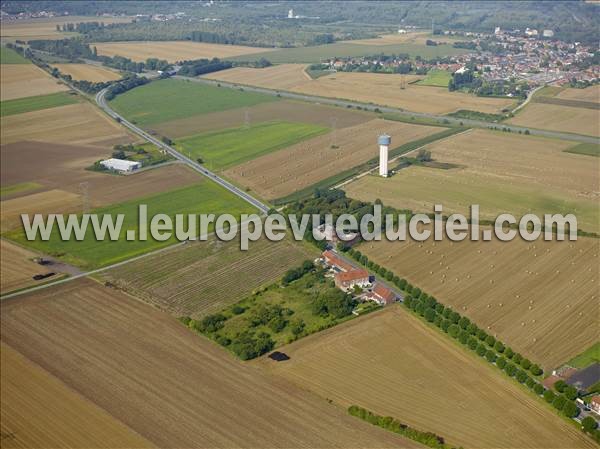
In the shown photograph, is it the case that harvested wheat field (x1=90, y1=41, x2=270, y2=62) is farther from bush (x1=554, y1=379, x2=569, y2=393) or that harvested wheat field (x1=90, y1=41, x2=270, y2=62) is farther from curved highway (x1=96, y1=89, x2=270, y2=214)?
bush (x1=554, y1=379, x2=569, y2=393)

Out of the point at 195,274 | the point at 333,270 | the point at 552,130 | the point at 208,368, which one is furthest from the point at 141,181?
the point at 552,130

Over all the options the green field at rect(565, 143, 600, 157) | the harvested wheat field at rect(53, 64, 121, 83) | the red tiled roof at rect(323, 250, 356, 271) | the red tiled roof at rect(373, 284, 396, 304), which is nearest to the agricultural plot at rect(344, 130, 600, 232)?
the green field at rect(565, 143, 600, 157)

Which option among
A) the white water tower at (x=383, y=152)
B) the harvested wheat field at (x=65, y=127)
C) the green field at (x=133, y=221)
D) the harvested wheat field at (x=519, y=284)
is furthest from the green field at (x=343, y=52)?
the harvested wheat field at (x=519, y=284)

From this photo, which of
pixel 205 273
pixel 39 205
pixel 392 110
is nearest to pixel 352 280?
pixel 205 273

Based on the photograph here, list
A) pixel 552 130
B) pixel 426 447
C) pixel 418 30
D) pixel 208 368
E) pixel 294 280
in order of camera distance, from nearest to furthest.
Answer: pixel 426 447, pixel 208 368, pixel 294 280, pixel 552 130, pixel 418 30

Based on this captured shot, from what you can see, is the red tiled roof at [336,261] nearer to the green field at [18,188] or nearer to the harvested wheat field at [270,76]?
the green field at [18,188]

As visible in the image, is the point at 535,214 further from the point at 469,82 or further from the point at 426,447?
the point at 469,82
